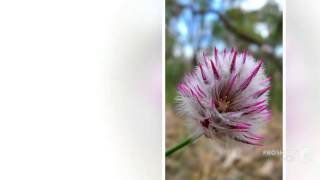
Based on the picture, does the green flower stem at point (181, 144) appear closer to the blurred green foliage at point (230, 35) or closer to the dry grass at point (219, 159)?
the dry grass at point (219, 159)

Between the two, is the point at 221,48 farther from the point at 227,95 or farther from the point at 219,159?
the point at 219,159

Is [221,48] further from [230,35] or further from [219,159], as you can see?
[219,159]

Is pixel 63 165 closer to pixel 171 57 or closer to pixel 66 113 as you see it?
pixel 66 113

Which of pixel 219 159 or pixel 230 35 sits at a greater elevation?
pixel 230 35

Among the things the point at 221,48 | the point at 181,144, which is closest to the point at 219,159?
the point at 181,144

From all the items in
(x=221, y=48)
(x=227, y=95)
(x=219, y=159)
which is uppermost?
(x=221, y=48)

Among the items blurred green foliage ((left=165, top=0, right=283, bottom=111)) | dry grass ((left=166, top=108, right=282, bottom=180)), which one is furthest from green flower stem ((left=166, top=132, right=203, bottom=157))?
blurred green foliage ((left=165, top=0, right=283, bottom=111))

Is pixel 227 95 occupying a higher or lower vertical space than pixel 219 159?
higher
